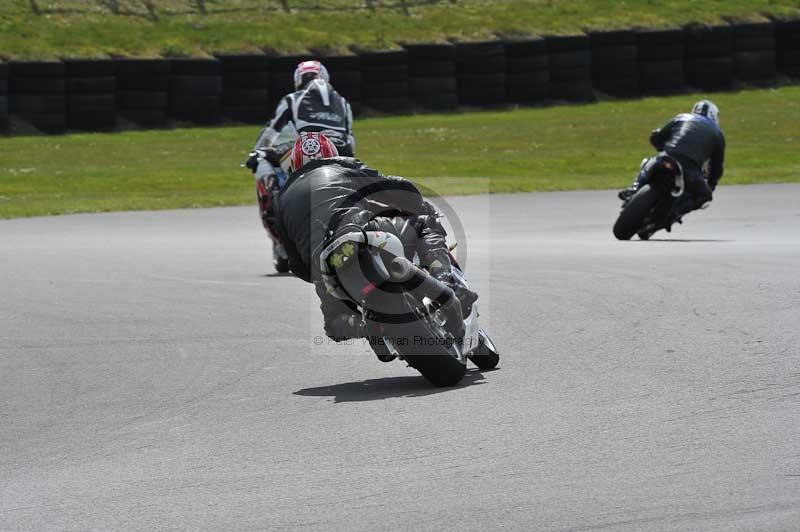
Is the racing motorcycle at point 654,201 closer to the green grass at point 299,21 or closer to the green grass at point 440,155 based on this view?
the green grass at point 440,155

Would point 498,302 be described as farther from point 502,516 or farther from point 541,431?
point 502,516

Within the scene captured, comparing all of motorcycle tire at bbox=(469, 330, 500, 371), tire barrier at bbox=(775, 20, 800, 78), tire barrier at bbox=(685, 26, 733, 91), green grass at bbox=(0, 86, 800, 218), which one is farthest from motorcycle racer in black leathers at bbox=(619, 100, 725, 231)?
tire barrier at bbox=(775, 20, 800, 78)

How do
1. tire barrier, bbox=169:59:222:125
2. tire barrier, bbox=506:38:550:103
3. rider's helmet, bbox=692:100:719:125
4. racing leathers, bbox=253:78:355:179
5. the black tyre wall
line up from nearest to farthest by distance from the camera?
racing leathers, bbox=253:78:355:179
rider's helmet, bbox=692:100:719:125
tire barrier, bbox=169:59:222:125
tire barrier, bbox=506:38:550:103
the black tyre wall

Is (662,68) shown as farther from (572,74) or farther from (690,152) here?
(690,152)

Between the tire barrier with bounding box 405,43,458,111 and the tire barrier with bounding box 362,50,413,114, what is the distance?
17cm

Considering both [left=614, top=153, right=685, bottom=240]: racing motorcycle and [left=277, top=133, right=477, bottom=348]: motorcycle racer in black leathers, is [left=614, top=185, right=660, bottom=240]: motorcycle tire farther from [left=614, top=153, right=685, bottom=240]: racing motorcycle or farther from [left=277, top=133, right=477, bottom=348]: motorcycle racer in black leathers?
[left=277, top=133, right=477, bottom=348]: motorcycle racer in black leathers

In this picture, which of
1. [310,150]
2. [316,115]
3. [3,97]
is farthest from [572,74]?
[310,150]

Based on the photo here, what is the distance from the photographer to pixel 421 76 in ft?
89.7

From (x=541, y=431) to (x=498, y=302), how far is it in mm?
3710

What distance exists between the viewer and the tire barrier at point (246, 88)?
25031 mm

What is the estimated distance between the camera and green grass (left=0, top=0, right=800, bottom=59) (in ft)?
90.9

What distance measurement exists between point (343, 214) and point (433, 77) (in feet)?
70.4

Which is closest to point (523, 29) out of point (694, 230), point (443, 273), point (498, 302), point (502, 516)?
point (694, 230)

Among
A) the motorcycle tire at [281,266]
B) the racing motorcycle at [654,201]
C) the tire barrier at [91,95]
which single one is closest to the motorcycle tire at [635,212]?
the racing motorcycle at [654,201]
